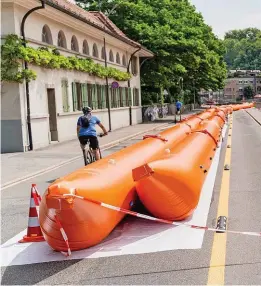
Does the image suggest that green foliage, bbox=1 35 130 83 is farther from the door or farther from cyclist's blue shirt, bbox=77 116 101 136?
cyclist's blue shirt, bbox=77 116 101 136

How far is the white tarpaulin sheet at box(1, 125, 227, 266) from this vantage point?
5.08 metres

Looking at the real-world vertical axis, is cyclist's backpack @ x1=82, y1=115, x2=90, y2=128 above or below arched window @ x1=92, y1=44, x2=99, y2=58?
below

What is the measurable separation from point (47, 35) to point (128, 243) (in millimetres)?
16665

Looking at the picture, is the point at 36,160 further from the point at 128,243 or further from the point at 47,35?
the point at 128,243

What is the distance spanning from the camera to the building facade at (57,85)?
687 inches

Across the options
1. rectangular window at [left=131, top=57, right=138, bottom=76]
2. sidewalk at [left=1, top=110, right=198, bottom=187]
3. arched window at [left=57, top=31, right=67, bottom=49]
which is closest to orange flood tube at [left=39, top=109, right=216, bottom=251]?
sidewalk at [left=1, top=110, right=198, bottom=187]

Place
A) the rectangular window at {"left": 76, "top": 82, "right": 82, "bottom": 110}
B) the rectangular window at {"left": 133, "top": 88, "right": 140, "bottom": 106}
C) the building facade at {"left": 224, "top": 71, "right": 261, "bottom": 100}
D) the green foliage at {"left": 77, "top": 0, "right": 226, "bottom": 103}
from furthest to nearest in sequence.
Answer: the building facade at {"left": 224, "top": 71, "right": 261, "bottom": 100}, the rectangular window at {"left": 133, "top": 88, "right": 140, "bottom": 106}, the green foliage at {"left": 77, "top": 0, "right": 226, "bottom": 103}, the rectangular window at {"left": 76, "top": 82, "right": 82, "bottom": 110}

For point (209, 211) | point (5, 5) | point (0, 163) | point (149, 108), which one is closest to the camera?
point (209, 211)

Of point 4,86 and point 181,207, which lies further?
point 4,86

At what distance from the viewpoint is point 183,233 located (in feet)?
18.4

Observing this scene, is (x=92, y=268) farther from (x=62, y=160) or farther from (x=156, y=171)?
(x=62, y=160)

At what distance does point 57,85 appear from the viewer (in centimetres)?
2100

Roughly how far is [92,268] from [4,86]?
45.2 ft

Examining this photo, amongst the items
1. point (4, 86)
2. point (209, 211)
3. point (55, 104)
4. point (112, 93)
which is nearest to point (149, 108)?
point (112, 93)
